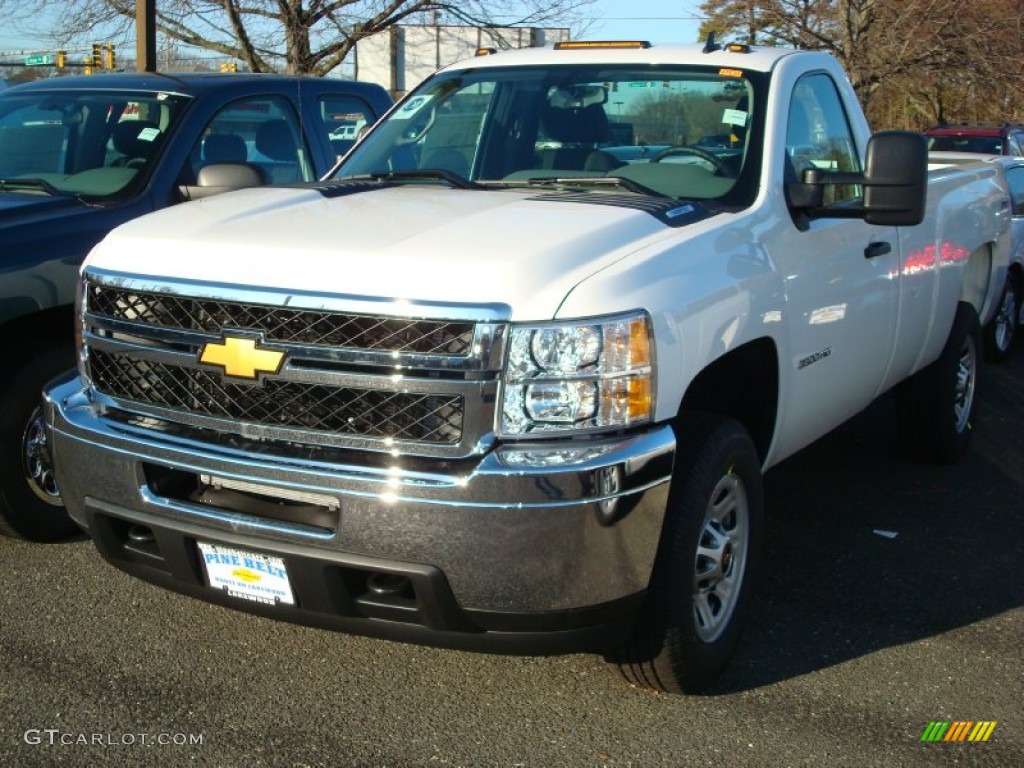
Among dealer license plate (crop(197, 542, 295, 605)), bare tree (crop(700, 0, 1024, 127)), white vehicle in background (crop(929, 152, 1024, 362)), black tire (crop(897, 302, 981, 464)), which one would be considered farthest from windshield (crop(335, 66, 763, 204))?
bare tree (crop(700, 0, 1024, 127))

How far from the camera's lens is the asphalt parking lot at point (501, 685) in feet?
11.6

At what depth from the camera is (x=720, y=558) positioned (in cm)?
385

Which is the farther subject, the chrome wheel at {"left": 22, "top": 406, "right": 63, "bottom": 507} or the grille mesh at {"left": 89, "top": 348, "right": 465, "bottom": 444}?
the chrome wheel at {"left": 22, "top": 406, "right": 63, "bottom": 507}

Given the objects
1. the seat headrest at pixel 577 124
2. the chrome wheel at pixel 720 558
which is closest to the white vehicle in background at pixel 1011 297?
the seat headrest at pixel 577 124

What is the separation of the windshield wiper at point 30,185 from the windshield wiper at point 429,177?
1.57m

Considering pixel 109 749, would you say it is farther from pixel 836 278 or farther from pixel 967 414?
pixel 967 414

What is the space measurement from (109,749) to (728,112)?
3.06 meters

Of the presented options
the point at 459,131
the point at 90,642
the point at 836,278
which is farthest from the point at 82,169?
the point at 836,278

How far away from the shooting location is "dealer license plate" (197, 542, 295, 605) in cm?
337

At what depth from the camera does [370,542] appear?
3.20 metres

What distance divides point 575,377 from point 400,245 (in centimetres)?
64

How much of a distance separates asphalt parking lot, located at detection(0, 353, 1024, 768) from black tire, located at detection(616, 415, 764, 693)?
0.53ft

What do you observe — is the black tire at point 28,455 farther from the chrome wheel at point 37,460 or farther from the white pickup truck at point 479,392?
the white pickup truck at point 479,392

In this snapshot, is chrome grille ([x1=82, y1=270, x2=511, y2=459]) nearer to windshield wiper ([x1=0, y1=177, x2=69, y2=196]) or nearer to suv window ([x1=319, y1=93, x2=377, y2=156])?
windshield wiper ([x1=0, y1=177, x2=69, y2=196])
